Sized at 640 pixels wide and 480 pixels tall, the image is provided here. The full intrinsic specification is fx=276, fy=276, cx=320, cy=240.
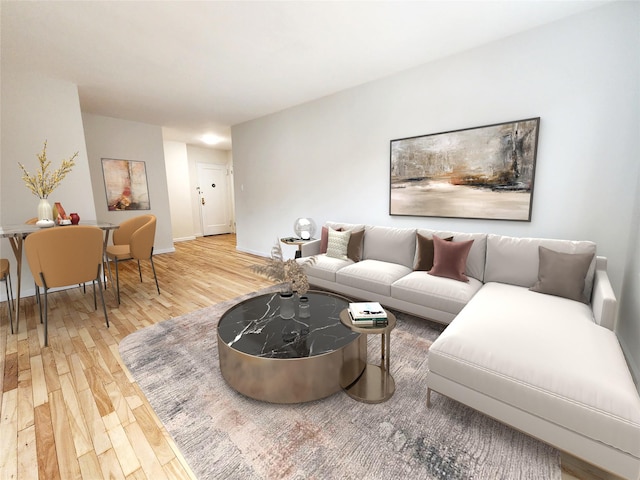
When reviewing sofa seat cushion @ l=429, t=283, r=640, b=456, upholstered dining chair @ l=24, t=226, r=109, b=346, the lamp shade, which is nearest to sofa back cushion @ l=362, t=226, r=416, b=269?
the lamp shade

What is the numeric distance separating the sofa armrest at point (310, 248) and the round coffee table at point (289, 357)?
1738 mm

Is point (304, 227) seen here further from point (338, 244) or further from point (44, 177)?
point (44, 177)

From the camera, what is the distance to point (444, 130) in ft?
9.97

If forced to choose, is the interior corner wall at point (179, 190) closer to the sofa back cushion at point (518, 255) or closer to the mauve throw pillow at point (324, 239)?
the mauve throw pillow at point (324, 239)

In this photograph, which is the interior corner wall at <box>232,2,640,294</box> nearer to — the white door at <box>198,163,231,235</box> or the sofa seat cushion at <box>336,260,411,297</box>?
the sofa seat cushion at <box>336,260,411,297</box>

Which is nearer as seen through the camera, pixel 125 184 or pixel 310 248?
pixel 310 248

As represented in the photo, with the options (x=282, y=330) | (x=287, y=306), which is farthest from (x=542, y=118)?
(x=282, y=330)

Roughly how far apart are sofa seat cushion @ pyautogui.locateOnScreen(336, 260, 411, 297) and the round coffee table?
0.85 metres

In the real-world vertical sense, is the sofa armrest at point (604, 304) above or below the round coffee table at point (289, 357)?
above

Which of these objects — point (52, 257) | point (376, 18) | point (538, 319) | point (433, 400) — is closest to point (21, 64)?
point (52, 257)

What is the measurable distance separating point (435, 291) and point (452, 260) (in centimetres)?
40

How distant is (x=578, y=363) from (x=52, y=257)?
3.68 m

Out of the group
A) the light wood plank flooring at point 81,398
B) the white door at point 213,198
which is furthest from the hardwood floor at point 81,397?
the white door at point 213,198

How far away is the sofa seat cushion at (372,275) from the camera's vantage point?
2738 mm
